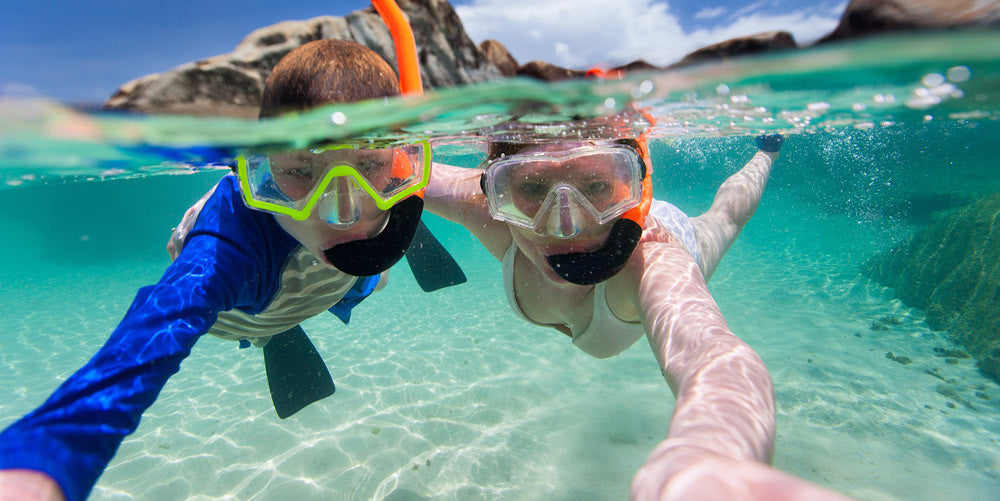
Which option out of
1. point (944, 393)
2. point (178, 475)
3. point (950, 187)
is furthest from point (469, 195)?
point (950, 187)

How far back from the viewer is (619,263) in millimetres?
2752

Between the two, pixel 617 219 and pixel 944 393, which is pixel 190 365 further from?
pixel 944 393

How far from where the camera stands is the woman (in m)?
1.09

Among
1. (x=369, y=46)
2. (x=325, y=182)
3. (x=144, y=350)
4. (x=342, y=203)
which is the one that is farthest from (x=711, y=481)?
(x=369, y=46)

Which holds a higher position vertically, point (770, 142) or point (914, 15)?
point (914, 15)

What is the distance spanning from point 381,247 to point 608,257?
5.26 ft

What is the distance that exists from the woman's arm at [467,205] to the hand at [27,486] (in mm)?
3280

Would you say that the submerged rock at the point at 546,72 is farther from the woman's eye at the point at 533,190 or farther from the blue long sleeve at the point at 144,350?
the blue long sleeve at the point at 144,350

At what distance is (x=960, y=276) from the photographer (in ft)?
35.3

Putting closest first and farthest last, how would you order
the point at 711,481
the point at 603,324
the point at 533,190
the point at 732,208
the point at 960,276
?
1. the point at 711,481
2. the point at 533,190
3. the point at 603,324
4. the point at 732,208
5. the point at 960,276

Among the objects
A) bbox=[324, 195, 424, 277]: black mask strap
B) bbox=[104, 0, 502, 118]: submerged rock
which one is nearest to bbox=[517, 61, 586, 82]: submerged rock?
bbox=[104, 0, 502, 118]: submerged rock

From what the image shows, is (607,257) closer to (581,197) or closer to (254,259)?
(581,197)

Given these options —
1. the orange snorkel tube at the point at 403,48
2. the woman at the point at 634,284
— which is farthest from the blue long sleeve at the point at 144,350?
the woman at the point at 634,284

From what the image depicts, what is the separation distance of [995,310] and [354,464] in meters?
13.6
